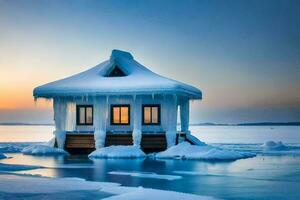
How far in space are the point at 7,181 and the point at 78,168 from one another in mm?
5515

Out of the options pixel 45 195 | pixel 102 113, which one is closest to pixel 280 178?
pixel 45 195

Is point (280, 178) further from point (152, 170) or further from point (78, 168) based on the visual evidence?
point (78, 168)

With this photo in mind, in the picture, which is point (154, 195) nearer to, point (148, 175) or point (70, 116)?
point (148, 175)

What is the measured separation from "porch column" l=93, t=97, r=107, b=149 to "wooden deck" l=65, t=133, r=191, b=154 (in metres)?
0.47

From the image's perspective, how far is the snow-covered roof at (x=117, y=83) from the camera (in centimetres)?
3045

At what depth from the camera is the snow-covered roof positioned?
30.5 m

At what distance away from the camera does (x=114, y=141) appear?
32062 mm

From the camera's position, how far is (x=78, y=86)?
32094mm

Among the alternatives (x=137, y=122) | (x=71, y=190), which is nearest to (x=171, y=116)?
(x=137, y=122)

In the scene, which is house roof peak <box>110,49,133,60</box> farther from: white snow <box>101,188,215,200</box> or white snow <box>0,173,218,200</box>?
white snow <box>101,188,215,200</box>

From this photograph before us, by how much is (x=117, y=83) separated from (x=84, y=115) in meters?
3.92

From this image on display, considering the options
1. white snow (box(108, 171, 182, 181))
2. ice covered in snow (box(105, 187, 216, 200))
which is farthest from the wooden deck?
ice covered in snow (box(105, 187, 216, 200))

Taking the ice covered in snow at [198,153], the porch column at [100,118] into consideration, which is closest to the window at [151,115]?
the porch column at [100,118]

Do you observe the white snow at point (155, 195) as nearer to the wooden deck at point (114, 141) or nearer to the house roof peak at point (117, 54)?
the wooden deck at point (114, 141)
